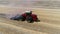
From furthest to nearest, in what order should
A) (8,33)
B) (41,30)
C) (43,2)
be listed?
(43,2) → (41,30) → (8,33)

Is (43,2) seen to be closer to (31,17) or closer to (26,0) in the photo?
(26,0)

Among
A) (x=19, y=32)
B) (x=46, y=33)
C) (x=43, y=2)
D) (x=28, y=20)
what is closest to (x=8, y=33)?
(x=19, y=32)

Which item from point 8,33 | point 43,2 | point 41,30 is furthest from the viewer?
point 43,2

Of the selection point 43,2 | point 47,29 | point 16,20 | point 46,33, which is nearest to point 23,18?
point 16,20

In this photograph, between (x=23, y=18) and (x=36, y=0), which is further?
(x=36, y=0)

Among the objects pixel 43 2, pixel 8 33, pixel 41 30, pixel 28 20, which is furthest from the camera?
pixel 43 2

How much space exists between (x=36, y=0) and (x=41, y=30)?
712 cm

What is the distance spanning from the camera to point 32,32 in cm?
365

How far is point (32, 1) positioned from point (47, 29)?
21.9 feet

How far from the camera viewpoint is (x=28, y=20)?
15.9 ft

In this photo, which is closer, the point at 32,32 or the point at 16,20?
the point at 32,32

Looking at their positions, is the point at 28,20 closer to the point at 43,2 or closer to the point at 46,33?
the point at 46,33

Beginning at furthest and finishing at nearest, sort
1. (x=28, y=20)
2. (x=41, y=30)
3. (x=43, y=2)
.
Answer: (x=43, y=2) → (x=28, y=20) → (x=41, y=30)

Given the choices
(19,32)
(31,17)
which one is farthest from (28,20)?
(19,32)
